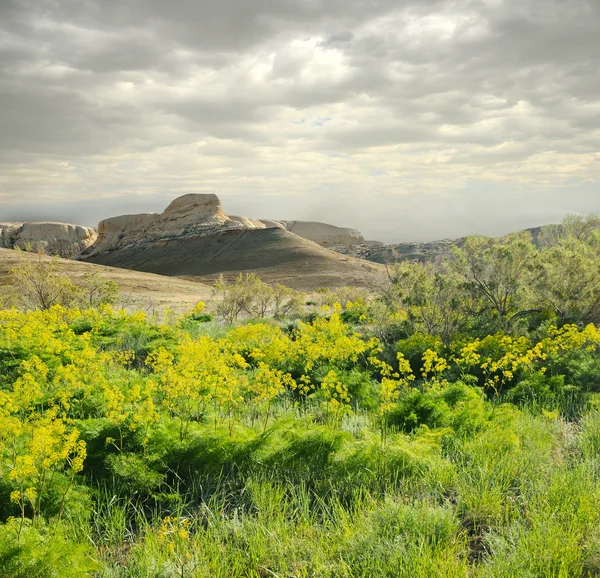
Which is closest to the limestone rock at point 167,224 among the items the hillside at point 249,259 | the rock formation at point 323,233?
the hillside at point 249,259

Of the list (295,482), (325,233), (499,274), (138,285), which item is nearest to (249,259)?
(138,285)

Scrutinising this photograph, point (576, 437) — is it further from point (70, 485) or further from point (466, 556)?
point (70, 485)

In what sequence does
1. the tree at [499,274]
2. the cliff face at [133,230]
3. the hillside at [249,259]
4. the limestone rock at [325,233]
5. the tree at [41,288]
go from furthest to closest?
the limestone rock at [325,233]
the cliff face at [133,230]
the hillside at [249,259]
the tree at [41,288]
the tree at [499,274]

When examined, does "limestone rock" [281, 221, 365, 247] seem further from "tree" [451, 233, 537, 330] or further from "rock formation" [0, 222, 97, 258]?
"tree" [451, 233, 537, 330]

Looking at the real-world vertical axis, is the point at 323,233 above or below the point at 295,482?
above

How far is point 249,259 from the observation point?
234 feet

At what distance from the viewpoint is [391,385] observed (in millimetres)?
5770

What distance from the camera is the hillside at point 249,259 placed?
5500 centimetres

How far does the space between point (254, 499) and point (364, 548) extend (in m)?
1.11

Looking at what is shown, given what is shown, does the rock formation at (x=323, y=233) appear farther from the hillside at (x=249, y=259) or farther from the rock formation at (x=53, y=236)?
the rock formation at (x=53, y=236)

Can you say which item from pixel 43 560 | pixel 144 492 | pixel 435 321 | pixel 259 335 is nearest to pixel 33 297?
pixel 259 335

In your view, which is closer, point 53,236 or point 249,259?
point 249,259

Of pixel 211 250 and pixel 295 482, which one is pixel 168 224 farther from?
pixel 295 482

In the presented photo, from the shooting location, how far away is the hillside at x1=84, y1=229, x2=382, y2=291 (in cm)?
5500
